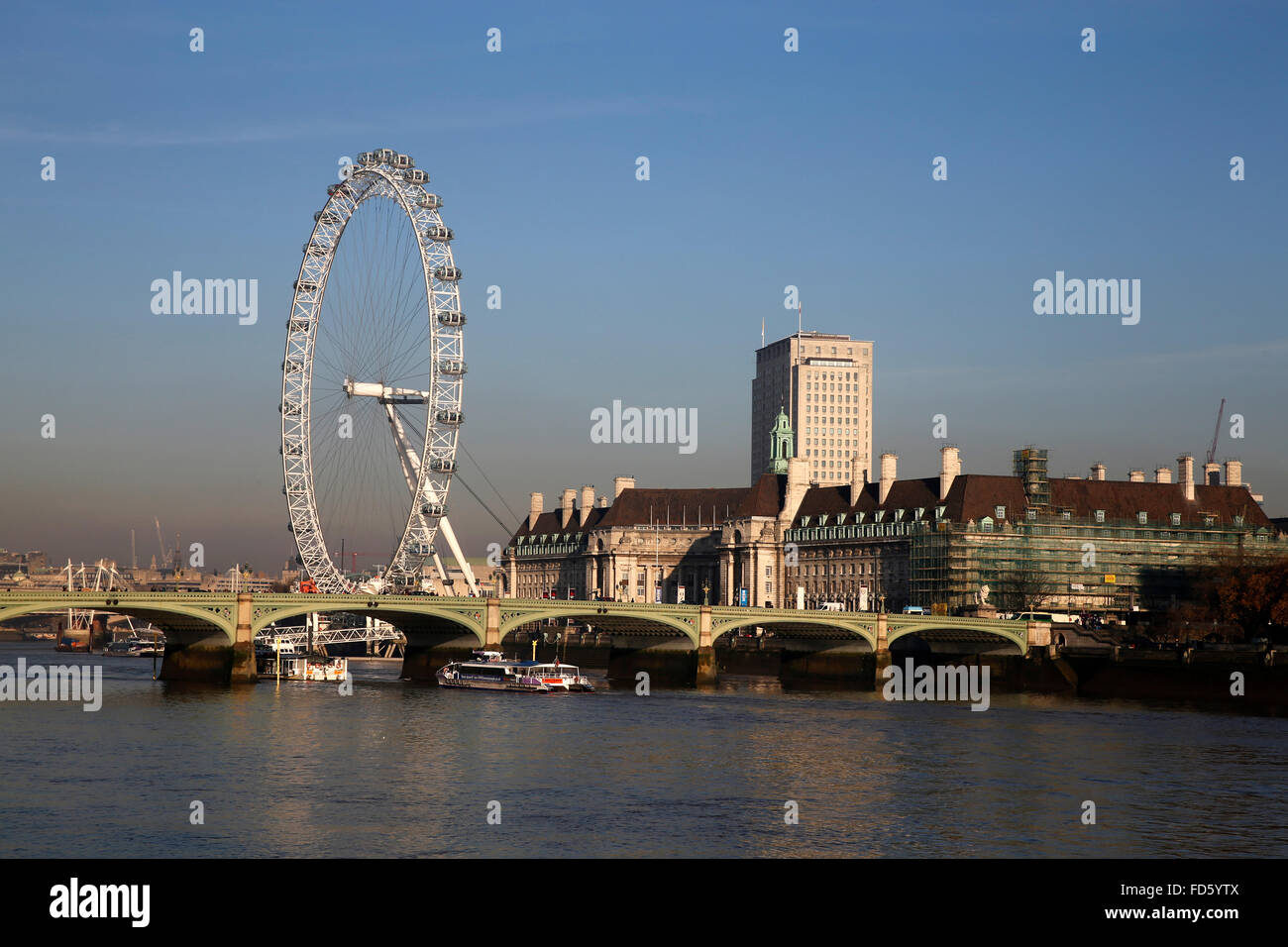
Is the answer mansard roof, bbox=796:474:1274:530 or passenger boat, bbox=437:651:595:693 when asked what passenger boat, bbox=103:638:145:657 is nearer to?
passenger boat, bbox=437:651:595:693

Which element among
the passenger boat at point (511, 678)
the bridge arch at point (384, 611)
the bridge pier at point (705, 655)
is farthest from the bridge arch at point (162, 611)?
→ the bridge pier at point (705, 655)

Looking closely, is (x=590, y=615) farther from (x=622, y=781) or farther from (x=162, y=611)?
(x=622, y=781)

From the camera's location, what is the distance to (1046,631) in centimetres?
10938

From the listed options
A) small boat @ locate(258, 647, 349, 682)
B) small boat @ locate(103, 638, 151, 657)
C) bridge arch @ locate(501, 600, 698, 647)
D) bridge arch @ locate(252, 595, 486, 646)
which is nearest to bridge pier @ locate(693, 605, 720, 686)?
bridge arch @ locate(501, 600, 698, 647)

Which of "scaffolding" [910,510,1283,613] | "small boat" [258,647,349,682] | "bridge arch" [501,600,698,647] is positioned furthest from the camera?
"scaffolding" [910,510,1283,613]

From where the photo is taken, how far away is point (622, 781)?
1933 inches

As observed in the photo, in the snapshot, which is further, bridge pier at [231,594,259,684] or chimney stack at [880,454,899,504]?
chimney stack at [880,454,899,504]

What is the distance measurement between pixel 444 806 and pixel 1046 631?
2894 inches

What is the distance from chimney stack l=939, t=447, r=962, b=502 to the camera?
142625 mm

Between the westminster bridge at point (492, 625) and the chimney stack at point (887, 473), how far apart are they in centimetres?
3526

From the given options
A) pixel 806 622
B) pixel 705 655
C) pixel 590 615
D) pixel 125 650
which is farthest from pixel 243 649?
pixel 125 650

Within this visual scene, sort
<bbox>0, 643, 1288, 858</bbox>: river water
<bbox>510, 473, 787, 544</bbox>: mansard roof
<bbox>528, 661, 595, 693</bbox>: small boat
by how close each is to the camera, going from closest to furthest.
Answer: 1. <bbox>0, 643, 1288, 858</bbox>: river water
2. <bbox>528, 661, 595, 693</bbox>: small boat
3. <bbox>510, 473, 787, 544</bbox>: mansard roof

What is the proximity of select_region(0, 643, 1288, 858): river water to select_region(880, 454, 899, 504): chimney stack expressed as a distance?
7497 cm
